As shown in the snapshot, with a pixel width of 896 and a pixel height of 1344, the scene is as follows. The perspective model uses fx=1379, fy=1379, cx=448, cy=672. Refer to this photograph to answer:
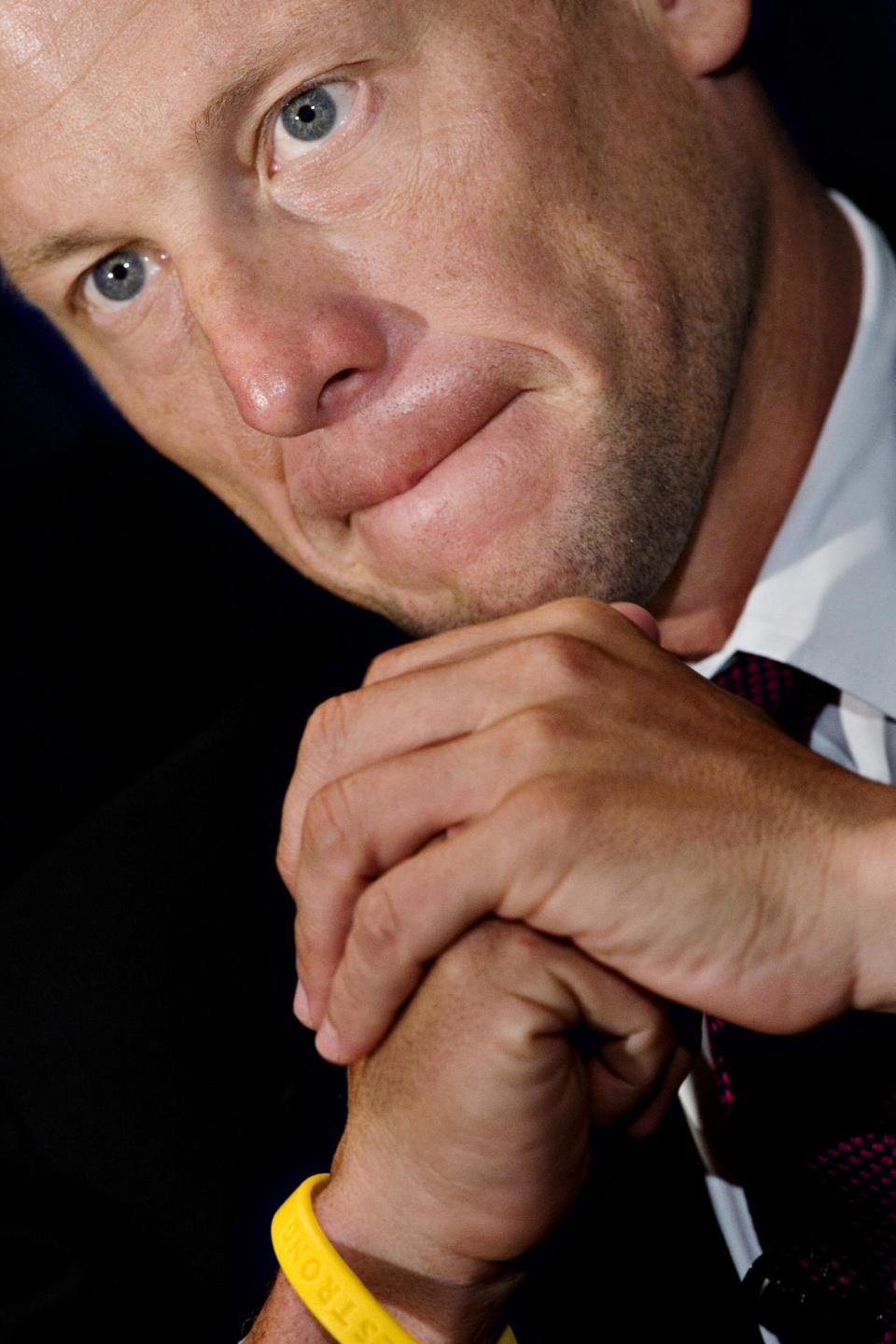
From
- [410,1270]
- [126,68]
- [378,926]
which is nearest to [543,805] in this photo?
[378,926]

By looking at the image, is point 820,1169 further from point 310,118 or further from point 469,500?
point 310,118

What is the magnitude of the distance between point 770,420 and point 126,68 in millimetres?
745

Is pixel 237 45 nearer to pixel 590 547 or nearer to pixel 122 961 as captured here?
pixel 590 547

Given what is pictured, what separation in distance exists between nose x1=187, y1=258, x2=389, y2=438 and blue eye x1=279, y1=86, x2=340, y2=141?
13 centimetres

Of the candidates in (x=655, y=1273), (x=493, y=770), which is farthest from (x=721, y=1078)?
(x=493, y=770)

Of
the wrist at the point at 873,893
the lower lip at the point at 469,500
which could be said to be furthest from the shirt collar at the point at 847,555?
the wrist at the point at 873,893

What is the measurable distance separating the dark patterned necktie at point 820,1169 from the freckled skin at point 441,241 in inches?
18.1

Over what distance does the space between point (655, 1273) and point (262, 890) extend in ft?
1.78

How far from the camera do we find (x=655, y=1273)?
1233 millimetres

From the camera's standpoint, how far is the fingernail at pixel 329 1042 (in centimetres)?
100

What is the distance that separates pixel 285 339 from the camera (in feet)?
3.86

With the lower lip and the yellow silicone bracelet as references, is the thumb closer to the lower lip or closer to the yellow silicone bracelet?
the lower lip

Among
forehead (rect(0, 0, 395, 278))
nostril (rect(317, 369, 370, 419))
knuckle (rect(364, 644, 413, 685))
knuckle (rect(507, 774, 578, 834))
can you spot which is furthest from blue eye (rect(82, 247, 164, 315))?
knuckle (rect(507, 774, 578, 834))

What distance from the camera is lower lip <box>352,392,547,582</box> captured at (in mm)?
1251
